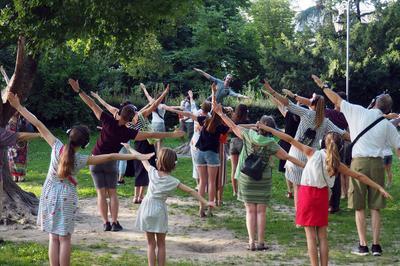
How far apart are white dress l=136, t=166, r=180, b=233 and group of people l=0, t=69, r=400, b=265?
0.03 feet

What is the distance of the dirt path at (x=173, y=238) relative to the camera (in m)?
7.64

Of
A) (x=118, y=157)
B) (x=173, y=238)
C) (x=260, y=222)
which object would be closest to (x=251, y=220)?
(x=260, y=222)

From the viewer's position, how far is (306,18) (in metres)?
46.9

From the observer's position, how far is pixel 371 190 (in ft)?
25.3

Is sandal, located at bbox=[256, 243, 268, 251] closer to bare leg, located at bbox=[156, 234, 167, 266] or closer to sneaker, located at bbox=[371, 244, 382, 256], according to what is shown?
sneaker, located at bbox=[371, 244, 382, 256]

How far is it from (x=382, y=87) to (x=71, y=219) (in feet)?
99.4

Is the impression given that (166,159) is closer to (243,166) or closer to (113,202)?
(243,166)

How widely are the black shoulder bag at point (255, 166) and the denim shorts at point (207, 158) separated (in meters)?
1.85

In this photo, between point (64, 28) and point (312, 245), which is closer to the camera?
point (312, 245)

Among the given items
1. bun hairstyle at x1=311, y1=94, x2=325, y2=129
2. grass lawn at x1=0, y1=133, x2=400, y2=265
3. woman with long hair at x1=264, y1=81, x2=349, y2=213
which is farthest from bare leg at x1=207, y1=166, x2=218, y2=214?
bun hairstyle at x1=311, y1=94, x2=325, y2=129

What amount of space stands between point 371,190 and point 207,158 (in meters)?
2.90

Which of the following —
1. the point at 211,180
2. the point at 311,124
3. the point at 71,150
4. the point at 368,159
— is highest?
the point at 311,124

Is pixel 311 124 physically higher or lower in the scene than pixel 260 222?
higher

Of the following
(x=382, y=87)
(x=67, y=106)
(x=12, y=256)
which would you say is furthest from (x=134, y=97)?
(x=12, y=256)
